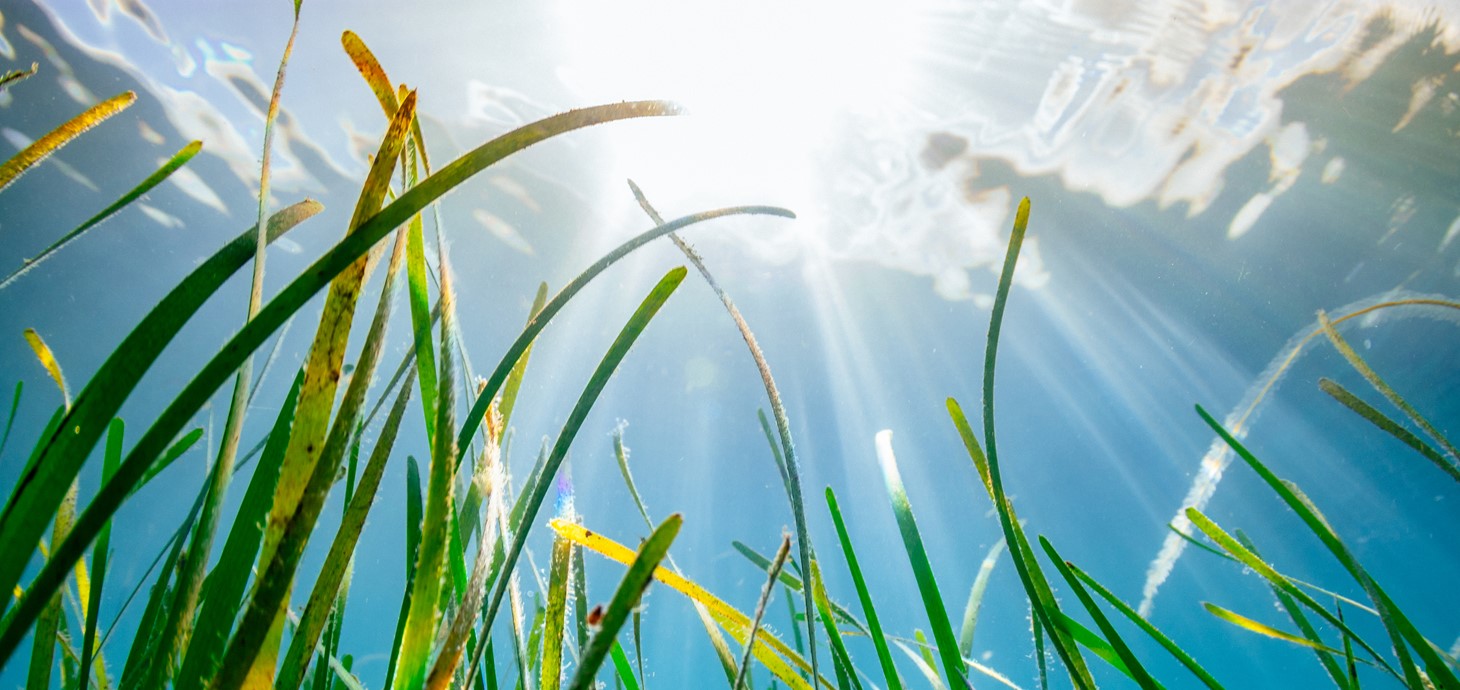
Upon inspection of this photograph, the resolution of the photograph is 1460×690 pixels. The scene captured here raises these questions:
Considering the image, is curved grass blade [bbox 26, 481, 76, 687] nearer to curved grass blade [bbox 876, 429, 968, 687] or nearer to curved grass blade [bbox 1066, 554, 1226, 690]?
curved grass blade [bbox 876, 429, 968, 687]

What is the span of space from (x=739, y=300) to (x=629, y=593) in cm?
1531

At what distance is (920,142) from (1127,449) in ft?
44.4

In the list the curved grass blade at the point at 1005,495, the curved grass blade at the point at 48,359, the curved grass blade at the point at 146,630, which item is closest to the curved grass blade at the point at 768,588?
the curved grass blade at the point at 1005,495

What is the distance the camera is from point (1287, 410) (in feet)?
50.0

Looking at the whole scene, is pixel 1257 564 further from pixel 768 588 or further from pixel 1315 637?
pixel 768 588

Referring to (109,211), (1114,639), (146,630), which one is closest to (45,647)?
(146,630)

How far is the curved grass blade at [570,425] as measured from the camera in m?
0.49

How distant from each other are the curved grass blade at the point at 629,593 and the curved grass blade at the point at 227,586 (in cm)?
27

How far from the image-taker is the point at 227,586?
1.42 ft

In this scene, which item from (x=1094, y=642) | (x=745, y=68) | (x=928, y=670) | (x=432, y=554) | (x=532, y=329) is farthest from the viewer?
(x=745, y=68)

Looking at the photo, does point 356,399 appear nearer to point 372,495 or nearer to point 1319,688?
point 372,495

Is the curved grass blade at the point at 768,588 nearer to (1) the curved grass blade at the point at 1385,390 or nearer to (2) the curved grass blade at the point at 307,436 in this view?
(2) the curved grass blade at the point at 307,436

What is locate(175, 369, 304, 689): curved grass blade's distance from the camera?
431mm

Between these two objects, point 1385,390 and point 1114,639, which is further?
point 1385,390
